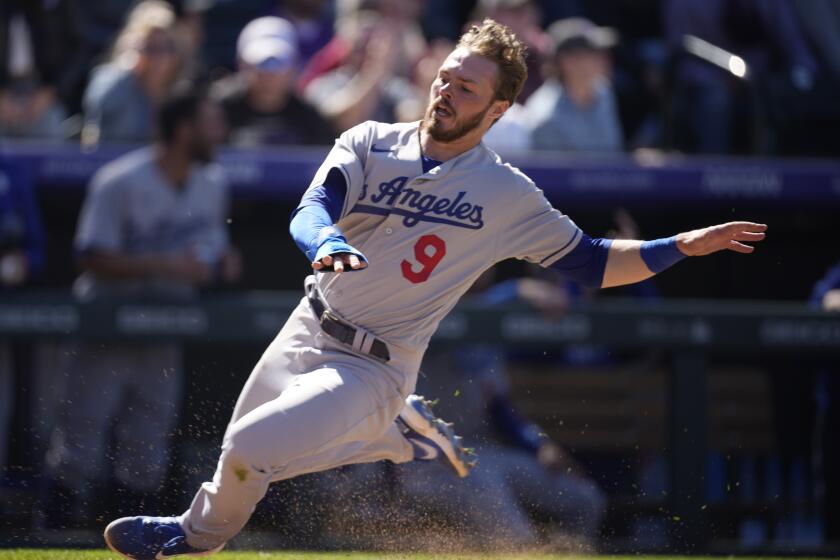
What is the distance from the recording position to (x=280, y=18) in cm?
959

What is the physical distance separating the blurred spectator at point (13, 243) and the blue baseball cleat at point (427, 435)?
3198mm

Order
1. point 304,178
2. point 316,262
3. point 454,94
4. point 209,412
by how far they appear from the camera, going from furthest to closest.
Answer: point 304,178 → point 209,412 → point 454,94 → point 316,262

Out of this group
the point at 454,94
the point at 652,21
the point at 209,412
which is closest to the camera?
the point at 454,94

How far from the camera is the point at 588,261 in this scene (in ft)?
16.9

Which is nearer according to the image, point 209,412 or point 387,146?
point 387,146

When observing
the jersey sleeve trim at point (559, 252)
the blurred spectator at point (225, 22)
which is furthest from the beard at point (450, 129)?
the blurred spectator at point (225, 22)

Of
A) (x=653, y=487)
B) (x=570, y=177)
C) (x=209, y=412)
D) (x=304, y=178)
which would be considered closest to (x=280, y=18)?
(x=304, y=178)

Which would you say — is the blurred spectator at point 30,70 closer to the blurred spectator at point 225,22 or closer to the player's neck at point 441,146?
the blurred spectator at point 225,22

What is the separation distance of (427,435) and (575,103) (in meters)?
3.96

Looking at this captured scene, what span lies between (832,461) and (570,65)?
2.76 metres

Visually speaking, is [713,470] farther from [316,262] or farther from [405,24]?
[316,262]

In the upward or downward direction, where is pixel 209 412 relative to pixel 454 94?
downward

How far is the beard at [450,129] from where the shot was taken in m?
4.90

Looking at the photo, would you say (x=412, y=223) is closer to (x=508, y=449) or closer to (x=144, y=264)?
(x=508, y=449)
